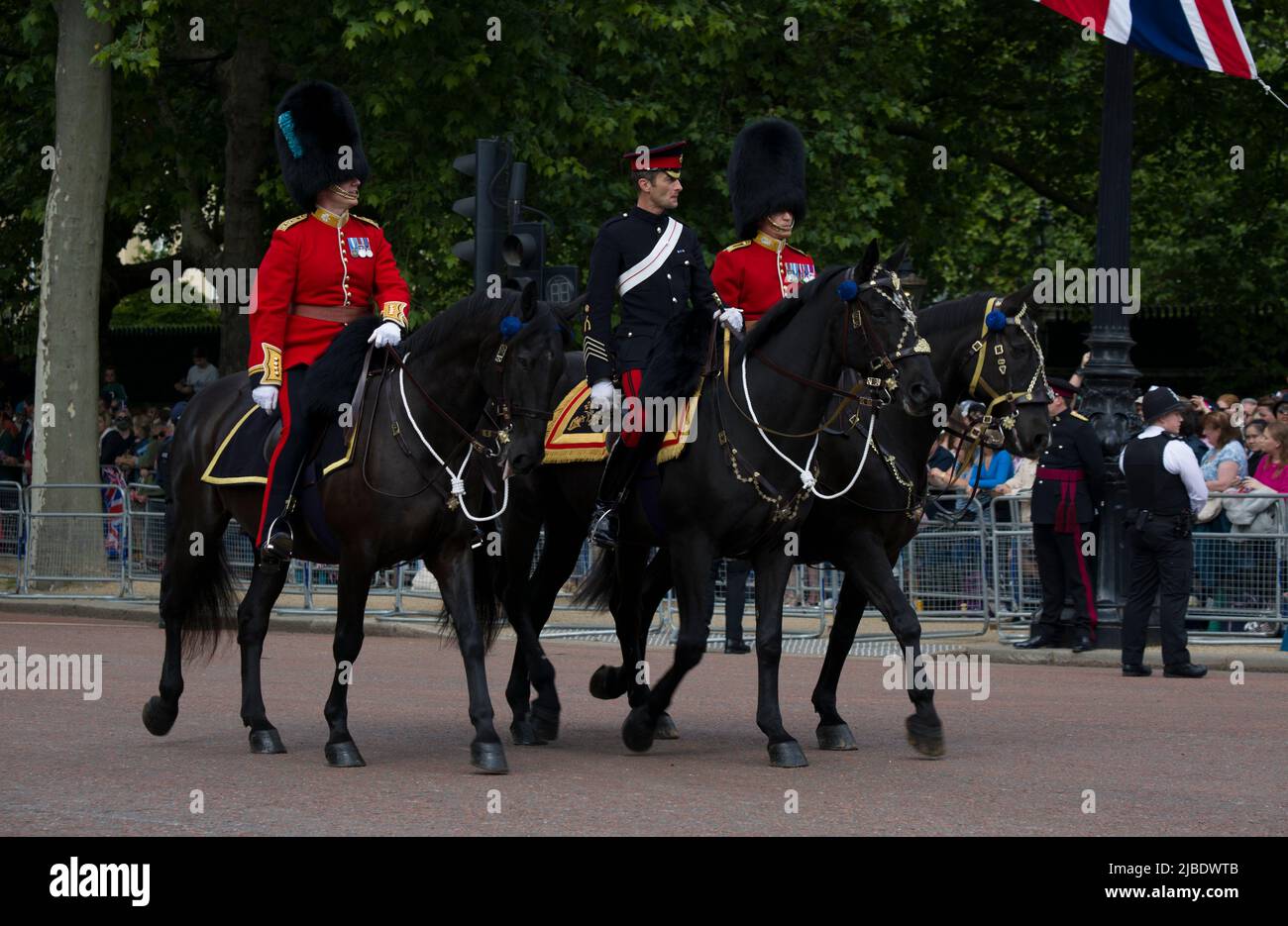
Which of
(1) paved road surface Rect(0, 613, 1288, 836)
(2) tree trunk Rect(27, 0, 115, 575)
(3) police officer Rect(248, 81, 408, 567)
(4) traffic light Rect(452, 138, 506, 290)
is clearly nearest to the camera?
(1) paved road surface Rect(0, 613, 1288, 836)

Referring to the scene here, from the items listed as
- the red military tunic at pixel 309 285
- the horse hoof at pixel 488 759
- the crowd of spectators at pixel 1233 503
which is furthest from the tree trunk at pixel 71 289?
the horse hoof at pixel 488 759

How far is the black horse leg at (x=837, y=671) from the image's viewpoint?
11148mm

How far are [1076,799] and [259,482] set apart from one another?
428 centimetres

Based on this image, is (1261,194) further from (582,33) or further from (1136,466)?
(1136,466)

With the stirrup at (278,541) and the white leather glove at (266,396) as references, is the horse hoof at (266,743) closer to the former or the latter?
the stirrup at (278,541)

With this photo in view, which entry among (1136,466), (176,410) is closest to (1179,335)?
(176,410)

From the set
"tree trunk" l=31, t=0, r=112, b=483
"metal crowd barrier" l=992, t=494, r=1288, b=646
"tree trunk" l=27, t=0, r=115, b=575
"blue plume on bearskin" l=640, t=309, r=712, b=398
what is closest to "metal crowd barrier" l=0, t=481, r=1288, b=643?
"metal crowd barrier" l=992, t=494, r=1288, b=646

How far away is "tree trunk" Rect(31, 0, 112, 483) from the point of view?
23891mm

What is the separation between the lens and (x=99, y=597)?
2264 centimetres

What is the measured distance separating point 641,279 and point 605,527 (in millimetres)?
1255

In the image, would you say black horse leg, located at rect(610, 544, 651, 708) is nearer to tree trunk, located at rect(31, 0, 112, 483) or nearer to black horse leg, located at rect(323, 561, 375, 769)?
black horse leg, located at rect(323, 561, 375, 769)

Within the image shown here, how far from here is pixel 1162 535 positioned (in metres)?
16.0

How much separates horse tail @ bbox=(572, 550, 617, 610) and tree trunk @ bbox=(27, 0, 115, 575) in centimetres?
1238

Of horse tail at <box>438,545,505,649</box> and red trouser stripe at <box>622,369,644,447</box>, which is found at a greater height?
red trouser stripe at <box>622,369,644,447</box>
